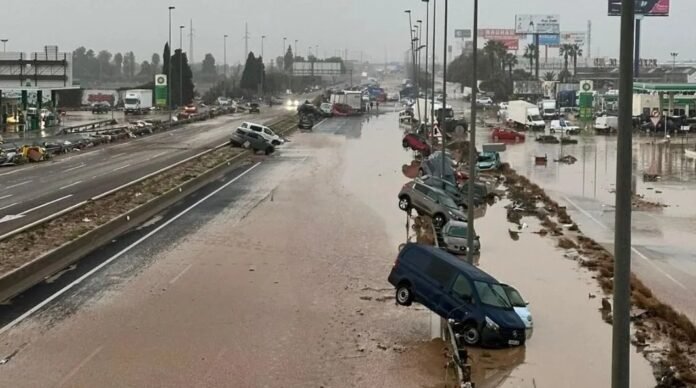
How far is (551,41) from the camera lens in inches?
7259

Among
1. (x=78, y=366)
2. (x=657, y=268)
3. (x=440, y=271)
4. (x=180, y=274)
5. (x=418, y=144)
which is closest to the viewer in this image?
(x=78, y=366)

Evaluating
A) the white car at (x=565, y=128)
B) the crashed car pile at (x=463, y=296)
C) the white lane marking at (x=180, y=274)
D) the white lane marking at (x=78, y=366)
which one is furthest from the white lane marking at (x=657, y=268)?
the white car at (x=565, y=128)

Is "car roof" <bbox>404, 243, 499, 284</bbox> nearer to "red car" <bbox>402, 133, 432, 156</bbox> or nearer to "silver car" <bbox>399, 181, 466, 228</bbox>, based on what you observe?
"silver car" <bbox>399, 181, 466, 228</bbox>

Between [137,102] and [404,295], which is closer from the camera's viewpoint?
[404,295]

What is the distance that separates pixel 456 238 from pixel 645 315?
7.40m

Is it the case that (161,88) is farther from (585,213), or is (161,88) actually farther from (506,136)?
(585,213)

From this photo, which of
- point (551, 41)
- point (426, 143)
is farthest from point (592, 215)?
point (551, 41)

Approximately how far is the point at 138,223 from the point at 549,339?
16.4m

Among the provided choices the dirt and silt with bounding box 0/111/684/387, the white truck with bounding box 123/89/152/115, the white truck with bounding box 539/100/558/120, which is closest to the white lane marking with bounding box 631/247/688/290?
the dirt and silt with bounding box 0/111/684/387

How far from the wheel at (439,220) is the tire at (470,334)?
489 inches

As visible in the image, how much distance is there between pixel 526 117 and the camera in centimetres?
8906

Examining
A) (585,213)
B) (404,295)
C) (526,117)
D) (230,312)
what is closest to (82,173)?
(585,213)

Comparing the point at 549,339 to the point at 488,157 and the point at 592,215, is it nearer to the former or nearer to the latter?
the point at 592,215

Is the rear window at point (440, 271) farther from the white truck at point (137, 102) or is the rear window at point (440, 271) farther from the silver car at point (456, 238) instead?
the white truck at point (137, 102)
